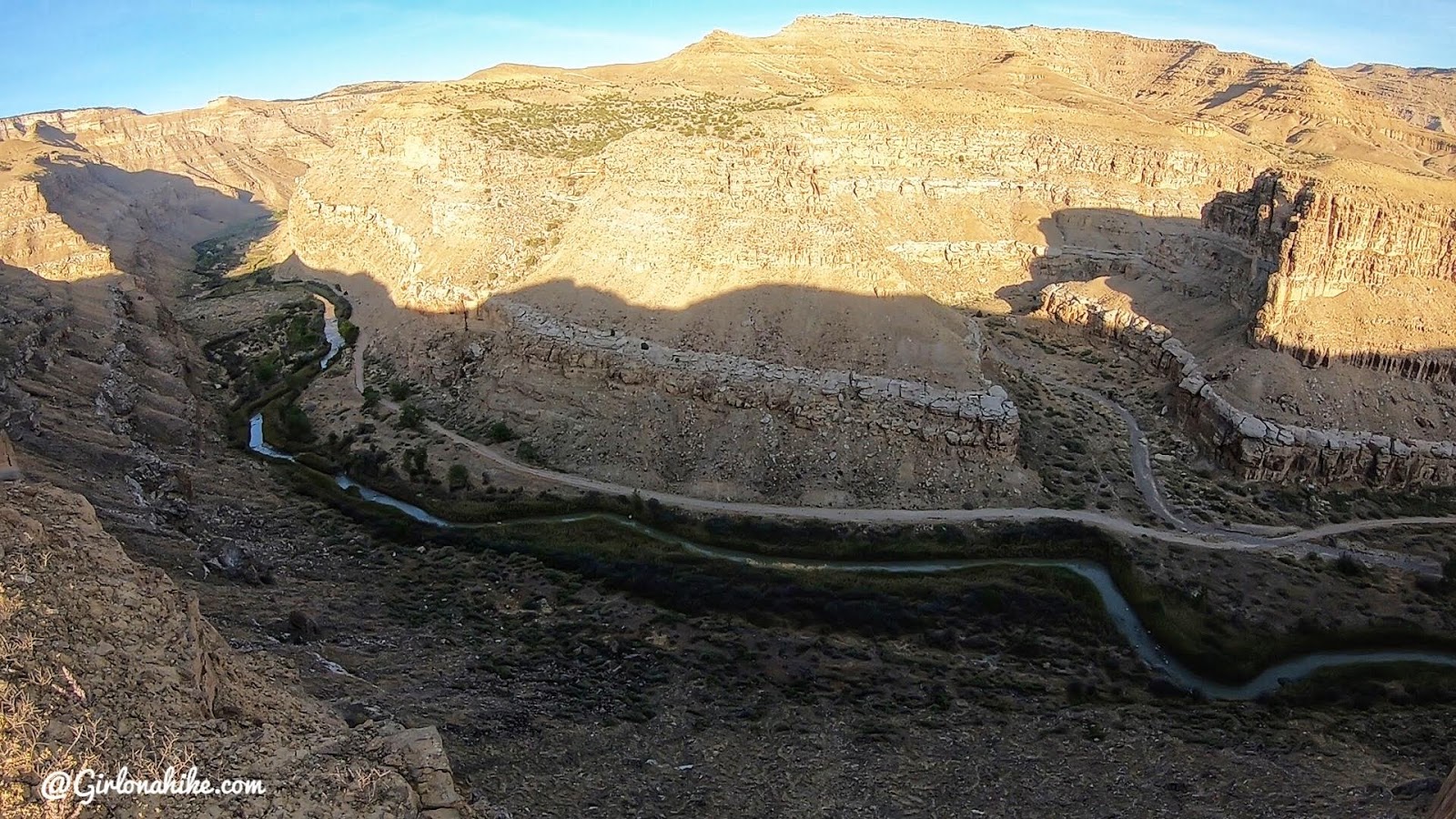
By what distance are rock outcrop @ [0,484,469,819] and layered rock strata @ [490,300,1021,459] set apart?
86.6ft

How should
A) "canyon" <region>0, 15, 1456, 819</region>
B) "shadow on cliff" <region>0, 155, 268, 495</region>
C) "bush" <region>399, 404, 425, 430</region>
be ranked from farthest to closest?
"bush" <region>399, 404, 425, 430</region>
"shadow on cliff" <region>0, 155, 268, 495</region>
"canyon" <region>0, 15, 1456, 819</region>

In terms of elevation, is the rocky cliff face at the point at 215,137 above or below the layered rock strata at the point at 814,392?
above

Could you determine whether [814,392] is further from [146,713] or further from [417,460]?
[146,713]

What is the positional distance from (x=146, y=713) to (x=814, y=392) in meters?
30.5

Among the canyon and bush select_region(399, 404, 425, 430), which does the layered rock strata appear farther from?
bush select_region(399, 404, 425, 430)

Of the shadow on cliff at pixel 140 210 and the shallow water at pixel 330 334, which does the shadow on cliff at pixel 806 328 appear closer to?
the shallow water at pixel 330 334

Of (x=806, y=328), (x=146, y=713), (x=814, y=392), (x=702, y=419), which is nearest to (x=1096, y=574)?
(x=814, y=392)

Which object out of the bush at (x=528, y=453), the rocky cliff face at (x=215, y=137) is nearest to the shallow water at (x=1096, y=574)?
the bush at (x=528, y=453)

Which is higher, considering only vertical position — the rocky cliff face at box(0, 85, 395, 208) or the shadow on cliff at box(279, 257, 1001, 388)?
the rocky cliff face at box(0, 85, 395, 208)

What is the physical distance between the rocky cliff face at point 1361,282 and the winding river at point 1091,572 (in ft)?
64.7

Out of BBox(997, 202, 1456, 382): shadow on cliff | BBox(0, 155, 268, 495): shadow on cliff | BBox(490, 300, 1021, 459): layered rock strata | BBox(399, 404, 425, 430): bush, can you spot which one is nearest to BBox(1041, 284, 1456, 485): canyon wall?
BBox(997, 202, 1456, 382): shadow on cliff

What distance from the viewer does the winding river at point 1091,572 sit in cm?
2788

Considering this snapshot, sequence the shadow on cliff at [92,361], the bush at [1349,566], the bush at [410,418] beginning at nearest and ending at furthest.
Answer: the shadow on cliff at [92,361] < the bush at [1349,566] < the bush at [410,418]

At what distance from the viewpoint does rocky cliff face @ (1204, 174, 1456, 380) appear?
142ft
